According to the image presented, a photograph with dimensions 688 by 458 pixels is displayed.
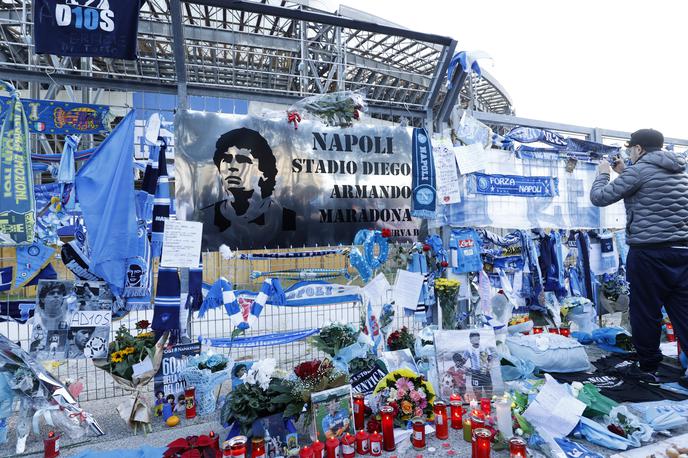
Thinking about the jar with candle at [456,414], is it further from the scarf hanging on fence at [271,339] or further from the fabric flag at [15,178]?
the fabric flag at [15,178]

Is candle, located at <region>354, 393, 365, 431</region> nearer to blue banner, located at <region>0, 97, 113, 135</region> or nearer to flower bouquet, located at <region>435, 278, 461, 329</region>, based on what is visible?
flower bouquet, located at <region>435, 278, 461, 329</region>

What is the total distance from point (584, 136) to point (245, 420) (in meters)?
5.16

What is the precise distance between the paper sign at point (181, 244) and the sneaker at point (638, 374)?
3651mm

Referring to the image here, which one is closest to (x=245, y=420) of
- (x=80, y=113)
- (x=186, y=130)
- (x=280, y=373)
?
(x=280, y=373)

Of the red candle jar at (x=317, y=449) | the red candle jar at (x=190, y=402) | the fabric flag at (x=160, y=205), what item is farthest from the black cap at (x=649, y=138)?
the red candle jar at (x=190, y=402)

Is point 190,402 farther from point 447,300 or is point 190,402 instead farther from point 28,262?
point 447,300

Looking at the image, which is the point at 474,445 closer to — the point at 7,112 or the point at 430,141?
the point at 430,141

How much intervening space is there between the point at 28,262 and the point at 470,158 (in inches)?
146

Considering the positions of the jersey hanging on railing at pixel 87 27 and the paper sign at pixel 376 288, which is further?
the paper sign at pixel 376 288

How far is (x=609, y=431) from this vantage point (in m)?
2.33

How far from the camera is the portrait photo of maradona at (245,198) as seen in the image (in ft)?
9.69

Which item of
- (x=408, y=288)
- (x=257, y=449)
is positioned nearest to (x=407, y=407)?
(x=257, y=449)

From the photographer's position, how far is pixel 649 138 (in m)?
3.22

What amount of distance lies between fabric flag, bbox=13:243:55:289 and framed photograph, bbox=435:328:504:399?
9.92 ft
